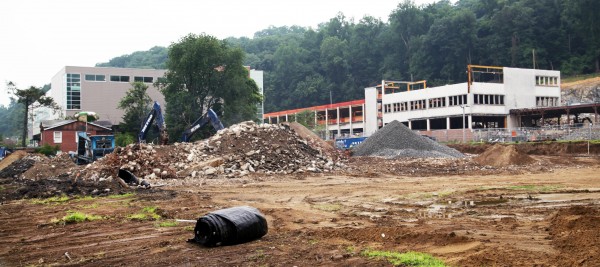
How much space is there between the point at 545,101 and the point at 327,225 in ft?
213

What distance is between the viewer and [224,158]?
2742 centimetres

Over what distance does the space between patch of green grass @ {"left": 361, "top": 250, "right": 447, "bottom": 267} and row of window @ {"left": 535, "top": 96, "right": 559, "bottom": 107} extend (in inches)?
2602

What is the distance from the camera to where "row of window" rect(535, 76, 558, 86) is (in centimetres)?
6724

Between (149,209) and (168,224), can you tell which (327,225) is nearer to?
(168,224)

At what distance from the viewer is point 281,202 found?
16.2 m

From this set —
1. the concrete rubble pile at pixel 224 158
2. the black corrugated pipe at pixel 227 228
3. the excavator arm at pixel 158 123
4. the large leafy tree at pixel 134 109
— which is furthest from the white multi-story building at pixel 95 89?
the black corrugated pipe at pixel 227 228

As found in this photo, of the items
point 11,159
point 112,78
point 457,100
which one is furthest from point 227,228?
point 112,78

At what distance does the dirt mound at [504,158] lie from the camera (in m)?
31.2

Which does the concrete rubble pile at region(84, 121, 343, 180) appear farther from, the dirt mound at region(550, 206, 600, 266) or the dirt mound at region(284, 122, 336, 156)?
the dirt mound at region(550, 206, 600, 266)

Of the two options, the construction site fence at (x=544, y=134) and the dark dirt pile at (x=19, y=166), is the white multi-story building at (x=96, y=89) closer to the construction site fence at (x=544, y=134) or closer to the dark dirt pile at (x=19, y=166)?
the dark dirt pile at (x=19, y=166)

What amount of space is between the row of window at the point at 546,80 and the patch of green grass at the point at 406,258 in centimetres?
6671

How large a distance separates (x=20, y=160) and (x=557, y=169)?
130 ft

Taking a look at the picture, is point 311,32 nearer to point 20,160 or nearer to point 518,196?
point 20,160

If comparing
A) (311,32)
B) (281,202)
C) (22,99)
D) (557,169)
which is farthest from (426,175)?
(311,32)
